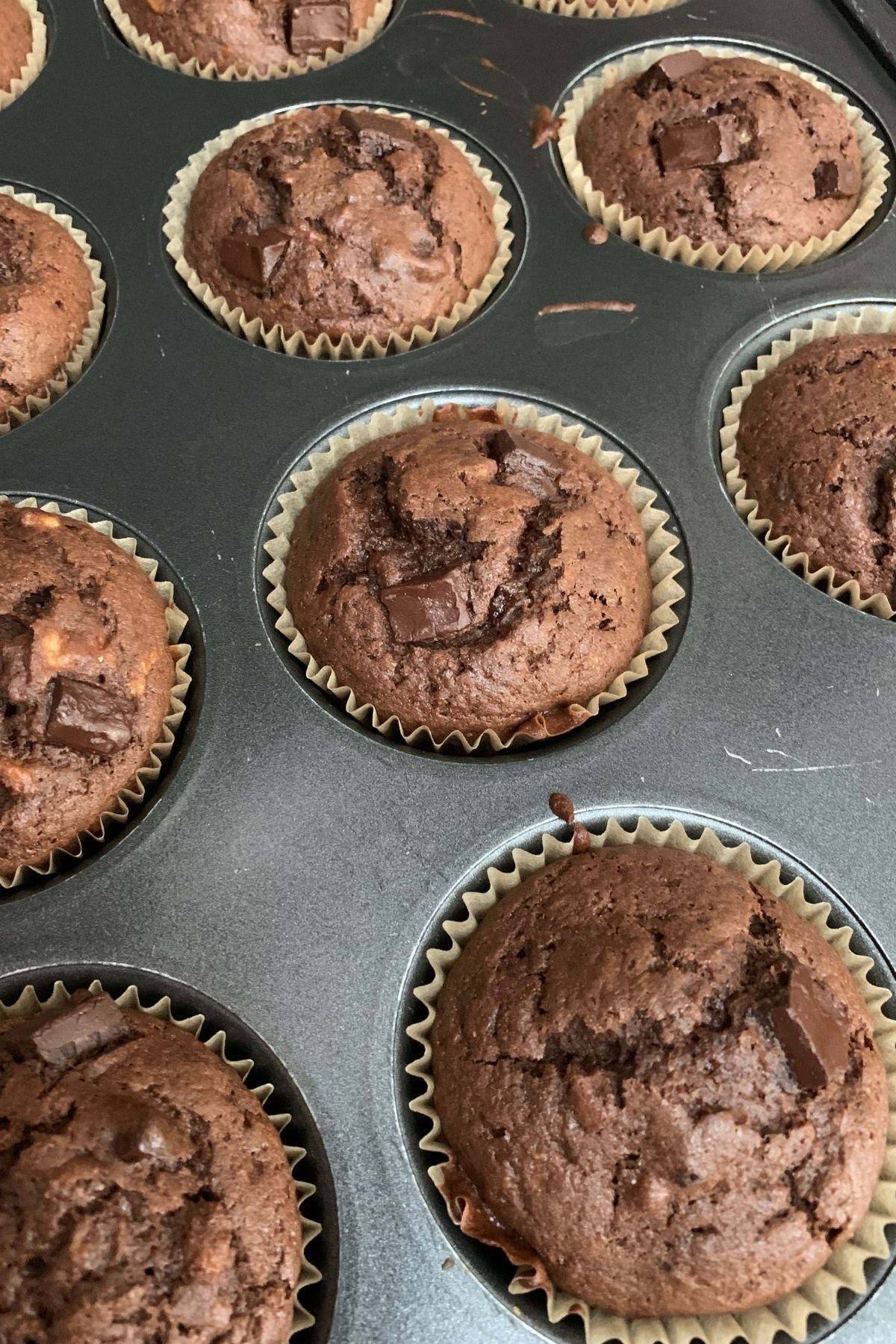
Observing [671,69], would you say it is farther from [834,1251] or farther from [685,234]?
[834,1251]

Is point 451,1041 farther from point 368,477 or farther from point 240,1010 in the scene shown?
point 368,477

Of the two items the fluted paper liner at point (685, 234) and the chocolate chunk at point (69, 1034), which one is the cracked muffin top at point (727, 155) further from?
the chocolate chunk at point (69, 1034)

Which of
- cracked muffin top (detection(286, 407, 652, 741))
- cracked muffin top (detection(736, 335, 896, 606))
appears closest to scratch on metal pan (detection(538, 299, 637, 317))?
cracked muffin top (detection(736, 335, 896, 606))

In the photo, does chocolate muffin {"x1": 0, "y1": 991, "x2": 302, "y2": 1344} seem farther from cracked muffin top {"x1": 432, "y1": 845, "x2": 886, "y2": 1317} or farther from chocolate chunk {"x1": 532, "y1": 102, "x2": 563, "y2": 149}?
chocolate chunk {"x1": 532, "y1": 102, "x2": 563, "y2": 149}

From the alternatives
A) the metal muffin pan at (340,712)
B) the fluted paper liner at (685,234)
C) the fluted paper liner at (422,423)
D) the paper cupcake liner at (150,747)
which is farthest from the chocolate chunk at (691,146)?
the paper cupcake liner at (150,747)

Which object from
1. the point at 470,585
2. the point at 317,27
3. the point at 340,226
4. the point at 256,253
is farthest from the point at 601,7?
the point at 470,585

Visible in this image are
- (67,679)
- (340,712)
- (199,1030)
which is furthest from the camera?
(340,712)
